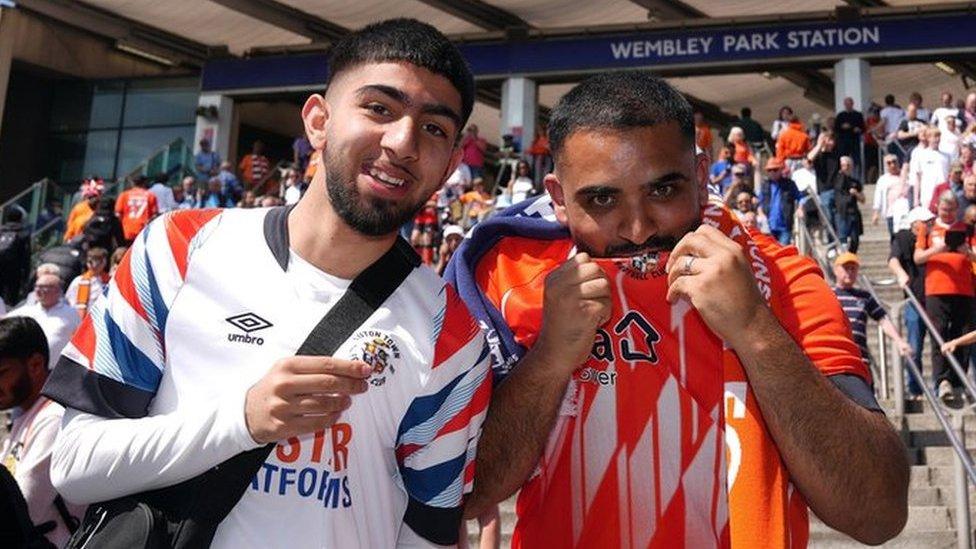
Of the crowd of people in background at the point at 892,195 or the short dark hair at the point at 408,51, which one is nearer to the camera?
the short dark hair at the point at 408,51

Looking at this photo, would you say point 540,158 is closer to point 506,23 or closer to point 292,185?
point 292,185

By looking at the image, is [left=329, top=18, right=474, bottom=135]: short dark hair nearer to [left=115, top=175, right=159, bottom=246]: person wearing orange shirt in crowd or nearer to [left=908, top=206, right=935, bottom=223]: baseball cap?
[left=908, top=206, right=935, bottom=223]: baseball cap

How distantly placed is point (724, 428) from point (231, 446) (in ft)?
3.45

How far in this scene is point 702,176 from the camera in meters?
2.42

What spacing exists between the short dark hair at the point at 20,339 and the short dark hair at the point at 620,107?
3240mm

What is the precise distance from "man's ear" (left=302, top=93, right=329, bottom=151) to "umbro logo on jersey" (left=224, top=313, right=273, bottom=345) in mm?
457

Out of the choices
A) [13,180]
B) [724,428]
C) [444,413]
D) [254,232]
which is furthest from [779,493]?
[13,180]

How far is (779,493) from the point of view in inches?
85.9

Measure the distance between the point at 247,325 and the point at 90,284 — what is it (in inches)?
388

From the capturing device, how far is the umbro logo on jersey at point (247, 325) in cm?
215

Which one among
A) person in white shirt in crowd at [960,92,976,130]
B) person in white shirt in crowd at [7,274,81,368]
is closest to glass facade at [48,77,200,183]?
person in white shirt in crowd at [960,92,976,130]

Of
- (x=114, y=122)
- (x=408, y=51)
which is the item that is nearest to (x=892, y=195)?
(x=408, y=51)


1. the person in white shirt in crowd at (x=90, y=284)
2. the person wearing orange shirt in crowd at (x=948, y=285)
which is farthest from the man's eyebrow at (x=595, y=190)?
the person in white shirt in crowd at (x=90, y=284)

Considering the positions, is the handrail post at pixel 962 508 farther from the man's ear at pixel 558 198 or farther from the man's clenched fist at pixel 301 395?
the man's clenched fist at pixel 301 395
